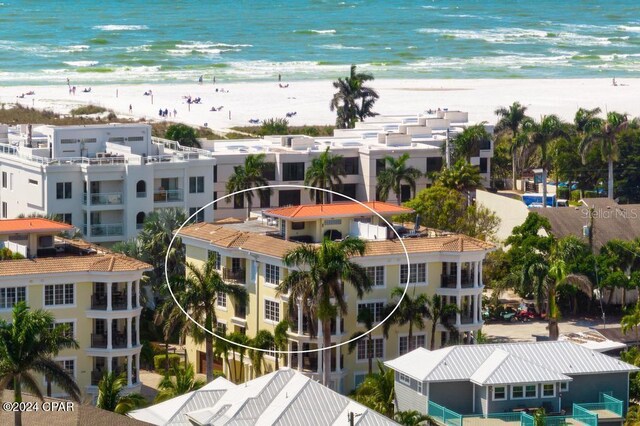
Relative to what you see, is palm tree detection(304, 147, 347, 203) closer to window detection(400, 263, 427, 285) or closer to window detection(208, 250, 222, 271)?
window detection(208, 250, 222, 271)

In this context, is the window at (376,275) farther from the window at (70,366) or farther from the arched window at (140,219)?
the arched window at (140,219)

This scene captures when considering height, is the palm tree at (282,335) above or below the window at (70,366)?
above

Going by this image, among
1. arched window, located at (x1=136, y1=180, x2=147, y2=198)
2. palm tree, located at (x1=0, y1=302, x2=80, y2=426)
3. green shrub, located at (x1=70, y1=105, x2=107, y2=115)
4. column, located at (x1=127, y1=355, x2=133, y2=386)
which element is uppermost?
green shrub, located at (x1=70, y1=105, x2=107, y2=115)

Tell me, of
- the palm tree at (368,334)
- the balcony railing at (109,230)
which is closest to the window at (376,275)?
the palm tree at (368,334)

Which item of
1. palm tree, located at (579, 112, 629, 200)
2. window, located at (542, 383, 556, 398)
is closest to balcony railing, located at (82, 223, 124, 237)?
palm tree, located at (579, 112, 629, 200)

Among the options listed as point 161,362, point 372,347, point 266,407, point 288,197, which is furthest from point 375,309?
point 288,197

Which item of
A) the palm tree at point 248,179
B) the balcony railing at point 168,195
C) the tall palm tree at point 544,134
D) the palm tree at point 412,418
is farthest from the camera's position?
the tall palm tree at point 544,134
